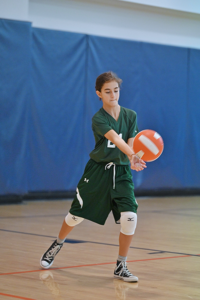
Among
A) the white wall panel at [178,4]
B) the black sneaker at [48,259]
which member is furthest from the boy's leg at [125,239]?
the white wall panel at [178,4]

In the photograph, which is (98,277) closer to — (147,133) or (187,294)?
(187,294)

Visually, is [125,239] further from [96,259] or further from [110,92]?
[110,92]

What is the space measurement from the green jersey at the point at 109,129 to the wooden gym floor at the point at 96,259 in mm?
863

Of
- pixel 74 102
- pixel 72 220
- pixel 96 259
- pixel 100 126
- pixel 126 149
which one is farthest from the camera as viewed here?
pixel 74 102

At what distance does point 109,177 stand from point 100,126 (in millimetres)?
380

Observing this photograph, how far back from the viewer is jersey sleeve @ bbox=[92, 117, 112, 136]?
3.46 meters

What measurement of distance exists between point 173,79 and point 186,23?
1.41m

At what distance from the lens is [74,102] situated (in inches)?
346

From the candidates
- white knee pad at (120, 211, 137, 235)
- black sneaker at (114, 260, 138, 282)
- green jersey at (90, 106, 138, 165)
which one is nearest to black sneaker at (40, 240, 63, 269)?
black sneaker at (114, 260, 138, 282)

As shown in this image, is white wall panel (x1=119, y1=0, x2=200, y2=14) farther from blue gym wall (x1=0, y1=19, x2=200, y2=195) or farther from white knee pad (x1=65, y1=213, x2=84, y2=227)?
white knee pad (x1=65, y1=213, x2=84, y2=227)

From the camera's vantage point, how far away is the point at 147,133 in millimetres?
3318

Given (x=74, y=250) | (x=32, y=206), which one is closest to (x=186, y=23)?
(x=32, y=206)

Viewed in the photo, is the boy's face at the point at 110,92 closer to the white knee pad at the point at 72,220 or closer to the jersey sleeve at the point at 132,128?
the jersey sleeve at the point at 132,128

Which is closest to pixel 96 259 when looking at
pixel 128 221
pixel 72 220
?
pixel 72 220
